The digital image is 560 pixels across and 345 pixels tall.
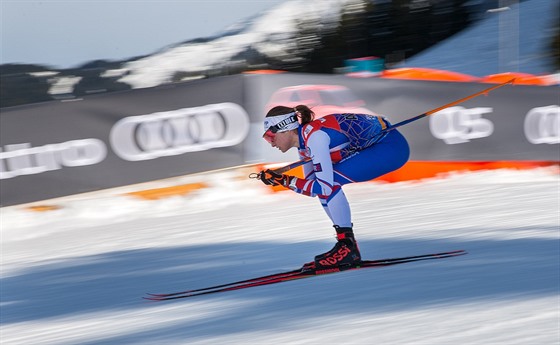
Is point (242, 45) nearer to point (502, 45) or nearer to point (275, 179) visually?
point (502, 45)

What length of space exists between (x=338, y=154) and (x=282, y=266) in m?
0.98

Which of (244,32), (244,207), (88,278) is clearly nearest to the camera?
(88,278)

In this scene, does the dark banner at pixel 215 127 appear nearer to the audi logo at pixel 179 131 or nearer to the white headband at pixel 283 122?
the audi logo at pixel 179 131

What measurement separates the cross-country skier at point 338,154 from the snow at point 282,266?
0.27m

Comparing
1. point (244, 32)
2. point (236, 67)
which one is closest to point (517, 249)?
point (236, 67)

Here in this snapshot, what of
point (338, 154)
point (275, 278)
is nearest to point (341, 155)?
point (338, 154)

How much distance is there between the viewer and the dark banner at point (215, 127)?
7.67m

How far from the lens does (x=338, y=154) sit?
171 inches

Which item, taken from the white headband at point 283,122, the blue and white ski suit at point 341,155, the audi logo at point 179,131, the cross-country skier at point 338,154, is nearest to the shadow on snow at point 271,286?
the cross-country skier at point 338,154

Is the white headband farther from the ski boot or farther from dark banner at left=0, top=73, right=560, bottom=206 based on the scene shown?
dark banner at left=0, top=73, right=560, bottom=206

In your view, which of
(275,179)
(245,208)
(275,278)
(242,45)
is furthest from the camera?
(242,45)

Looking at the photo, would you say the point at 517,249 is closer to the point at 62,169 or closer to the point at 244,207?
the point at 244,207

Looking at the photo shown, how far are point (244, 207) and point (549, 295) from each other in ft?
14.1

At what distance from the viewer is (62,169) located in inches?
303
